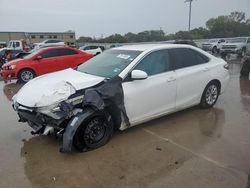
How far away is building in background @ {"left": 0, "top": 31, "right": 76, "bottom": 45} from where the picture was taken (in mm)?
56481

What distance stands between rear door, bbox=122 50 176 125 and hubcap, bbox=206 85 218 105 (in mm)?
1296

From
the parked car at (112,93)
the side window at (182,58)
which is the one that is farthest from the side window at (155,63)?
the side window at (182,58)

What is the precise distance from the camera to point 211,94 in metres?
6.04

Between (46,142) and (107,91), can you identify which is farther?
(46,142)

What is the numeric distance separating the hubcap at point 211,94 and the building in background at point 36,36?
2017 inches

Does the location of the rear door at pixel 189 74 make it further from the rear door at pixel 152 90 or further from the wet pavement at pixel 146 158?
the wet pavement at pixel 146 158

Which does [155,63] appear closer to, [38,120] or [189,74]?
[189,74]

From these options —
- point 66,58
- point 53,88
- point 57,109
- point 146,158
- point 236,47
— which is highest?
point 236,47

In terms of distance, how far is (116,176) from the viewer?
3402mm

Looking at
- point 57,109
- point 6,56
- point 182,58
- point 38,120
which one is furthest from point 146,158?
point 6,56

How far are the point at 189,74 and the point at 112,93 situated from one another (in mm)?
2001

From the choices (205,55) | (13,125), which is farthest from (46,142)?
(205,55)

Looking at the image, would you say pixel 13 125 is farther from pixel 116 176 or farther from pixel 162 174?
pixel 162 174

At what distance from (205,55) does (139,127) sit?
241cm
